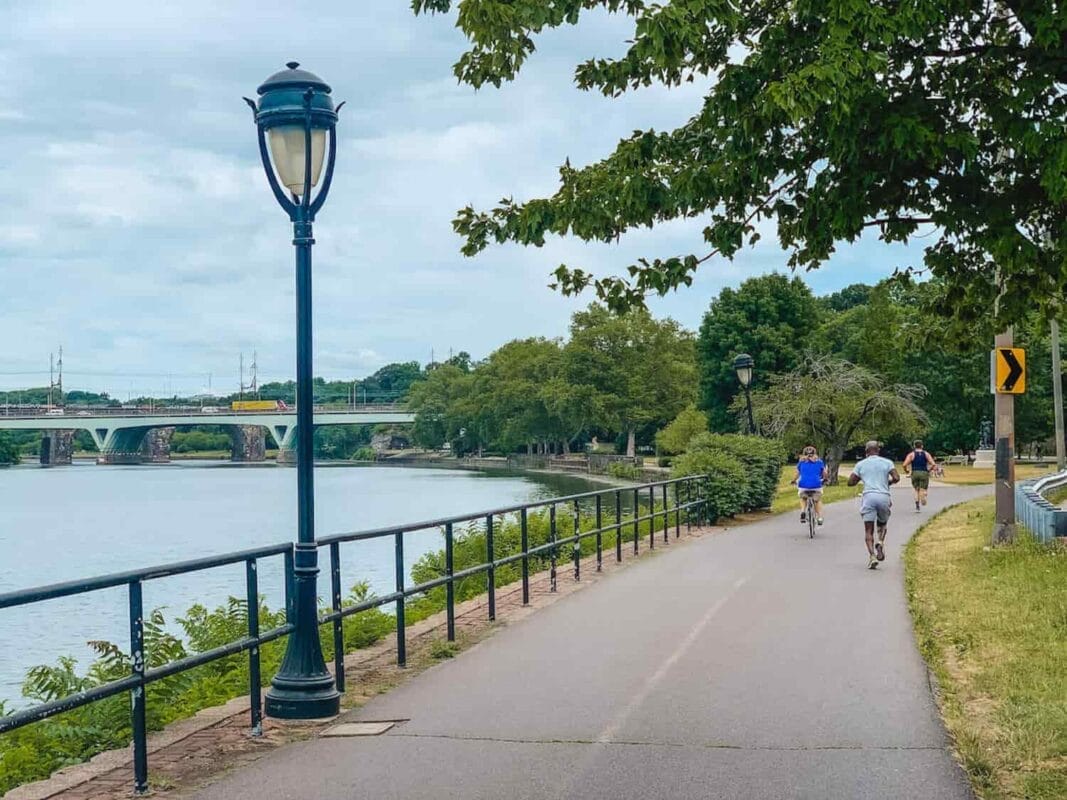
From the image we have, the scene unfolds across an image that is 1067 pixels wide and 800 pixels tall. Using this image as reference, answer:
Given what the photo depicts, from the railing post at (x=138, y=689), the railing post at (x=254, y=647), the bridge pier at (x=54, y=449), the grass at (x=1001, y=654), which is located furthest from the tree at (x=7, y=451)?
the railing post at (x=138, y=689)

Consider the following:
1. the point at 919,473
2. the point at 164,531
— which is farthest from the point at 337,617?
the point at 164,531

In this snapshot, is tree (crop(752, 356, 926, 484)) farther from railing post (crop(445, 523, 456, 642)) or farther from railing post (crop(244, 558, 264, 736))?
railing post (crop(244, 558, 264, 736))

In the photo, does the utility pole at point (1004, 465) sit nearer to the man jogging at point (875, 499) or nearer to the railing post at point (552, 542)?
the man jogging at point (875, 499)

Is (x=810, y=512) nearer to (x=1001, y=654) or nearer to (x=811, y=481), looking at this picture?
(x=811, y=481)

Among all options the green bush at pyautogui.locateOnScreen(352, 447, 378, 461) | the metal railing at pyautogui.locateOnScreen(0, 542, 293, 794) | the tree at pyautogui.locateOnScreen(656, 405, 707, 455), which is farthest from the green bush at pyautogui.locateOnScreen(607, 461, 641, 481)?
the metal railing at pyautogui.locateOnScreen(0, 542, 293, 794)

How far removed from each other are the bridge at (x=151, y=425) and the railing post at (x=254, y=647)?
80013 millimetres

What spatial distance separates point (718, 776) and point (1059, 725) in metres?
2.41

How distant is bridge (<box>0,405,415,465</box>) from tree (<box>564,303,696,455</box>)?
18809mm

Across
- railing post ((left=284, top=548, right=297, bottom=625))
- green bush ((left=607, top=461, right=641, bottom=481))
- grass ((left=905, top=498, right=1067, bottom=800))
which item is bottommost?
green bush ((left=607, top=461, right=641, bottom=481))

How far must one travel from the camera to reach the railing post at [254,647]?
7.77 meters

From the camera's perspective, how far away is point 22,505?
60.8 meters

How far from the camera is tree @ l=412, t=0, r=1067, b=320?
664 cm

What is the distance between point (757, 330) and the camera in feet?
262

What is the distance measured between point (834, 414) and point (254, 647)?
44.5 m
